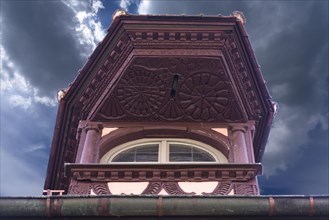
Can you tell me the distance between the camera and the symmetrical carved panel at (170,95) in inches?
450

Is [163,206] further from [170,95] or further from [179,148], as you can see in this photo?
[170,95]

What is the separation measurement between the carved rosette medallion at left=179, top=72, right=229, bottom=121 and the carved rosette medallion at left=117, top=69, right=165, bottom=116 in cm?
42

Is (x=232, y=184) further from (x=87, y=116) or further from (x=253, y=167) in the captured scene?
(x=87, y=116)

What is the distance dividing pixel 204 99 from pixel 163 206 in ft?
14.9

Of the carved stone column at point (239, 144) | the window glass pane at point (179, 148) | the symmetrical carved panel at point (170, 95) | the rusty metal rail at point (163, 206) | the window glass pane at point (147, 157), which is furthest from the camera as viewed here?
the symmetrical carved panel at point (170, 95)

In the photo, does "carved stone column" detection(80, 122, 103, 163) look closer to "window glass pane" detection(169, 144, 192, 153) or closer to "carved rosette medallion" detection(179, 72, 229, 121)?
"window glass pane" detection(169, 144, 192, 153)

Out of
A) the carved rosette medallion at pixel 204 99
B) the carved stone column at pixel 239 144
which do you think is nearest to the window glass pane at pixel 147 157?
the carved rosette medallion at pixel 204 99

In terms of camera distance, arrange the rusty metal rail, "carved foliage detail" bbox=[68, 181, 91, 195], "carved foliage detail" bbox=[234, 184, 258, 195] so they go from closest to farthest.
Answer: the rusty metal rail → "carved foliage detail" bbox=[234, 184, 258, 195] → "carved foliage detail" bbox=[68, 181, 91, 195]

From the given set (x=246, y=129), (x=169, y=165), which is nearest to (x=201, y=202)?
(x=169, y=165)

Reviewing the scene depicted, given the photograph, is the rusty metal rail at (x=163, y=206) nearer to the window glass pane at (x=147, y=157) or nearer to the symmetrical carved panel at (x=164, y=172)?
the symmetrical carved panel at (x=164, y=172)

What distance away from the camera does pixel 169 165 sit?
9695mm

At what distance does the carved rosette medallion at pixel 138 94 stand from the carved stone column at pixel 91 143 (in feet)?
2.05

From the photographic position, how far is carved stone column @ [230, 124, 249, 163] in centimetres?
1064

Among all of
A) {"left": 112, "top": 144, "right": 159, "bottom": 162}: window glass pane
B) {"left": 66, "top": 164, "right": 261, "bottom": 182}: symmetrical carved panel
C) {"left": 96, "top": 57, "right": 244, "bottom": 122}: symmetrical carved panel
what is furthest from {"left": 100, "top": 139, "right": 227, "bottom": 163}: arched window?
{"left": 66, "top": 164, "right": 261, "bottom": 182}: symmetrical carved panel
